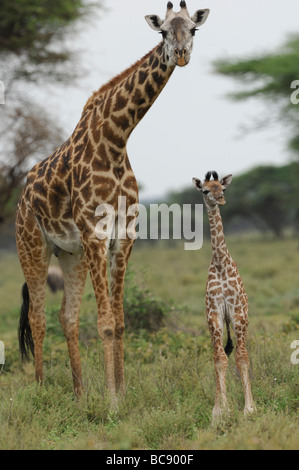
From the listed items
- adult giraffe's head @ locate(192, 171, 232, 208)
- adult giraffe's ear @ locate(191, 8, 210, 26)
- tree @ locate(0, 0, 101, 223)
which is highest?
tree @ locate(0, 0, 101, 223)

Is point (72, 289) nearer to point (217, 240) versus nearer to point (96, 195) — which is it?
point (96, 195)

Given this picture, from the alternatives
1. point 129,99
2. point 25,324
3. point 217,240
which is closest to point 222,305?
point 217,240

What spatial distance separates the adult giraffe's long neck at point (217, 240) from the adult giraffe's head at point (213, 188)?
0.33 feet

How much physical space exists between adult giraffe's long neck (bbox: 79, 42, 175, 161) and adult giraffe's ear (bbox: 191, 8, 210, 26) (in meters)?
0.32

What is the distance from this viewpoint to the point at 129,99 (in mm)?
4816

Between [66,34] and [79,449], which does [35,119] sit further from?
[79,449]

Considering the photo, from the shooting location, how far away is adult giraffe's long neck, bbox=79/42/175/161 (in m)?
4.61

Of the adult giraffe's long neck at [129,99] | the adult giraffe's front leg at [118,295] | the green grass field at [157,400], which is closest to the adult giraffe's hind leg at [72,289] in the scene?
the green grass field at [157,400]

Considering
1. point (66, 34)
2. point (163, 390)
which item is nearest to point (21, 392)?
point (163, 390)

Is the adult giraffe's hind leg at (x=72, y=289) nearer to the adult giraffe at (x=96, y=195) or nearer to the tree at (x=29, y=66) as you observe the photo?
the adult giraffe at (x=96, y=195)

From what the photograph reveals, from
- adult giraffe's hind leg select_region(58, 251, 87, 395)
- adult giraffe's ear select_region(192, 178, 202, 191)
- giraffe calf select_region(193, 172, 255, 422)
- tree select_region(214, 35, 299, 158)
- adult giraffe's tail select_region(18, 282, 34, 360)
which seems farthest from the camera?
tree select_region(214, 35, 299, 158)

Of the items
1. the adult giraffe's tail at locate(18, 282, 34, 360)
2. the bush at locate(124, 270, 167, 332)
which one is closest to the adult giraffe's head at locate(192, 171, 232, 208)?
the adult giraffe's tail at locate(18, 282, 34, 360)

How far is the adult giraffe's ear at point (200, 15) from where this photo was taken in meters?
4.35

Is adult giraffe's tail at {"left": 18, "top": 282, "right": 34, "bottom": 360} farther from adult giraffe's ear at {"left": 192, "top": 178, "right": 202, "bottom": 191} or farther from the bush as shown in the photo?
adult giraffe's ear at {"left": 192, "top": 178, "right": 202, "bottom": 191}
